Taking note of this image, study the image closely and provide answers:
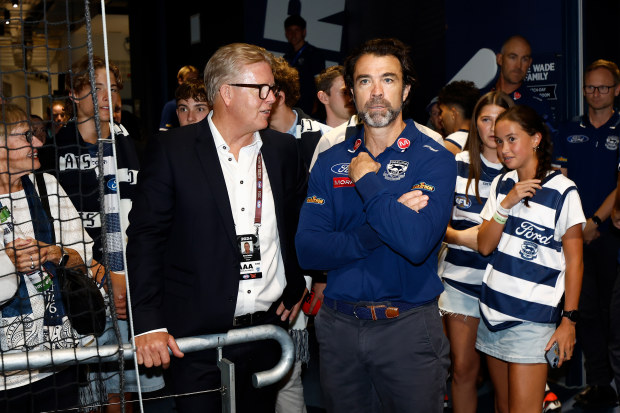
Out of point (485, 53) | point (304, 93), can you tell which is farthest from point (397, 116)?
point (304, 93)

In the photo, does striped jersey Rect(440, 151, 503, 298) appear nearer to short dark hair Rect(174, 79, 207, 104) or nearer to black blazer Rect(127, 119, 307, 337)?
black blazer Rect(127, 119, 307, 337)

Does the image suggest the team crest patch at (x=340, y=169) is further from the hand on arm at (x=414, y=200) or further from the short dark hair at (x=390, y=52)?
the short dark hair at (x=390, y=52)

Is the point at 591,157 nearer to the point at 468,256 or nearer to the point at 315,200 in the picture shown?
the point at 468,256

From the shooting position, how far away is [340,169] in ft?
7.78

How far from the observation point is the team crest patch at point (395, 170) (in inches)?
89.2

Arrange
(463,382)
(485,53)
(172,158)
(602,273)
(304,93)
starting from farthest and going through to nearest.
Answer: (304,93), (485,53), (602,273), (463,382), (172,158)

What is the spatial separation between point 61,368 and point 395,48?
160 centimetres

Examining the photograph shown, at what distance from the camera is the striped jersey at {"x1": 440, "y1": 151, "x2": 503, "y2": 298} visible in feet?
10.4

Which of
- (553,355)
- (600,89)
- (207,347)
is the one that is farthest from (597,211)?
(207,347)

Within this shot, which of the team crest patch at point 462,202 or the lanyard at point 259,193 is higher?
the lanyard at point 259,193

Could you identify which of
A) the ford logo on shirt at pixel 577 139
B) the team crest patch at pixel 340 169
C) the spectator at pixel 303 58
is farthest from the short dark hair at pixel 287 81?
the spectator at pixel 303 58

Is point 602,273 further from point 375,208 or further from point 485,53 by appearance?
point 375,208

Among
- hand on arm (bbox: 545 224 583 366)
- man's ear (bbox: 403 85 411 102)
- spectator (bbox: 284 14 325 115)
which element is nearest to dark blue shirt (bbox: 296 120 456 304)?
man's ear (bbox: 403 85 411 102)

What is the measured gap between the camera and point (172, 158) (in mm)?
2303
